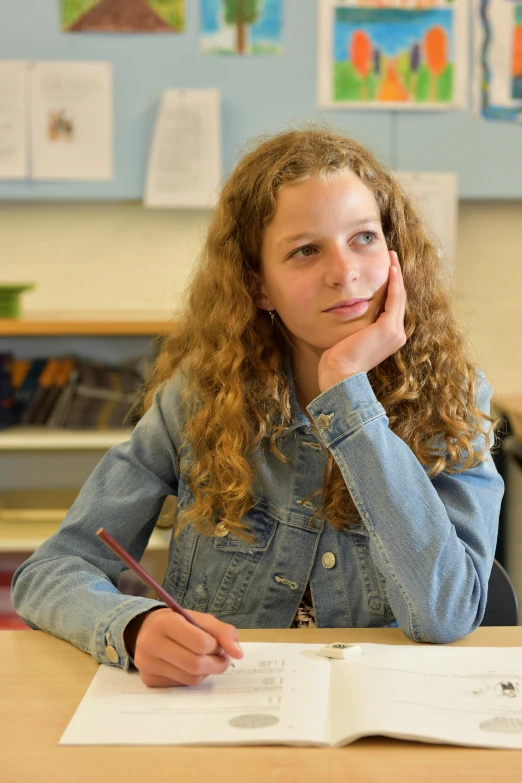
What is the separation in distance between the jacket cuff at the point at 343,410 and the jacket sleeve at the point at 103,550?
27 centimetres

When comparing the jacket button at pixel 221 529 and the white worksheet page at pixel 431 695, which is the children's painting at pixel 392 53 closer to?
the jacket button at pixel 221 529

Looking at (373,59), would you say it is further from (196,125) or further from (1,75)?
(1,75)

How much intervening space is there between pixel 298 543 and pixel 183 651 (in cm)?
35

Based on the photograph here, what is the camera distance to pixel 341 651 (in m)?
0.90

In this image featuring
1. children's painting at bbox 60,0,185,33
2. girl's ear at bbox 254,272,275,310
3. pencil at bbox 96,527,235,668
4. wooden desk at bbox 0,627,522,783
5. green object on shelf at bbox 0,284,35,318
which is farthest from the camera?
children's painting at bbox 60,0,185,33

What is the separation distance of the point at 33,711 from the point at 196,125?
2.23m

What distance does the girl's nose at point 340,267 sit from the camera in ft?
3.67

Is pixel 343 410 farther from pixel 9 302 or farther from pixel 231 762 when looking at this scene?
pixel 9 302

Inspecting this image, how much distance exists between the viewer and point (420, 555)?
38.8 inches

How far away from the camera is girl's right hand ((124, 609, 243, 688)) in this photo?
835mm

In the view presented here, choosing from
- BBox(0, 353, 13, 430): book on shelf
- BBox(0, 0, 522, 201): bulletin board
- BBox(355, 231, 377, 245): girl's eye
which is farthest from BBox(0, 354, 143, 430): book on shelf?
BBox(355, 231, 377, 245): girl's eye

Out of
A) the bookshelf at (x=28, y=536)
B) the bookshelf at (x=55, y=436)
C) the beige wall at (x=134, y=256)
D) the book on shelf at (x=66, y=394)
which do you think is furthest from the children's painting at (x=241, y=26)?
the bookshelf at (x=28, y=536)

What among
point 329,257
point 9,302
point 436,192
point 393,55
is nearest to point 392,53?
point 393,55

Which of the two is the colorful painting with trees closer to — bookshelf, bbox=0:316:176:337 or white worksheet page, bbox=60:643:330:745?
bookshelf, bbox=0:316:176:337
